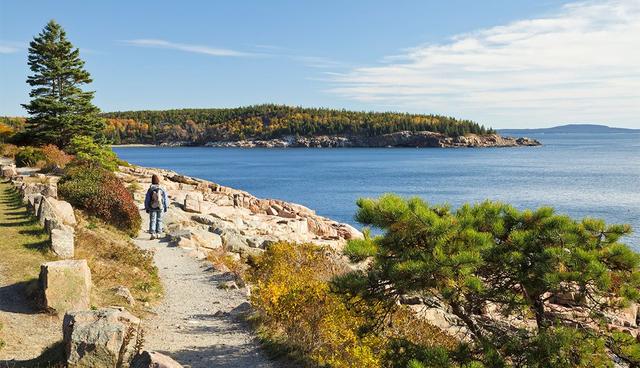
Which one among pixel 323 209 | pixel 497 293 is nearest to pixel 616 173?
pixel 323 209

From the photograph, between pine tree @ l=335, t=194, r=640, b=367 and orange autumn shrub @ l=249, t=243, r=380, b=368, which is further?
orange autumn shrub @ l=249, t=243, r=380, b=368

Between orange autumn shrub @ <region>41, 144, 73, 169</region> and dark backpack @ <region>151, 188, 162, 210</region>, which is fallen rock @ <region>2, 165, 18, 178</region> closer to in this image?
orange autumn shrub @ <region>41, 144, 73, 169</region>

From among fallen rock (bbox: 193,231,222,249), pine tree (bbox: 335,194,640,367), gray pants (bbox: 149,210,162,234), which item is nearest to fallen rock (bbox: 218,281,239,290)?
fallen rock (bbox: 193,231,222,249)

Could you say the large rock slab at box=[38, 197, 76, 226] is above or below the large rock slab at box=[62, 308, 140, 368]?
above

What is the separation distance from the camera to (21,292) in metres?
12.8

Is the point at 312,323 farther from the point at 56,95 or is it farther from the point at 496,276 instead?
the point at 56,95

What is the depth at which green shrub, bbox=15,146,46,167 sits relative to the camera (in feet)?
132

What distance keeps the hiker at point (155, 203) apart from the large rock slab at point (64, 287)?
979 centimetres

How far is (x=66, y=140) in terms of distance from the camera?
51406mm

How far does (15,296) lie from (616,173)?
3573 inches

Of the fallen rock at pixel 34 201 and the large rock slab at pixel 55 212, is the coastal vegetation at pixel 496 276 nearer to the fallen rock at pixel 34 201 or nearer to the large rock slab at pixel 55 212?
the large rock slab at pixel 55 212

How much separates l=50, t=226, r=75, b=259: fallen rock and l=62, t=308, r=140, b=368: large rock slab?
7103 millimetres

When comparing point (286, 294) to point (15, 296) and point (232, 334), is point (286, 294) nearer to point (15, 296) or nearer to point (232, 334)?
point (232, 334)

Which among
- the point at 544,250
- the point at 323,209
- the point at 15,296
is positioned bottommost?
the point at 323,209
